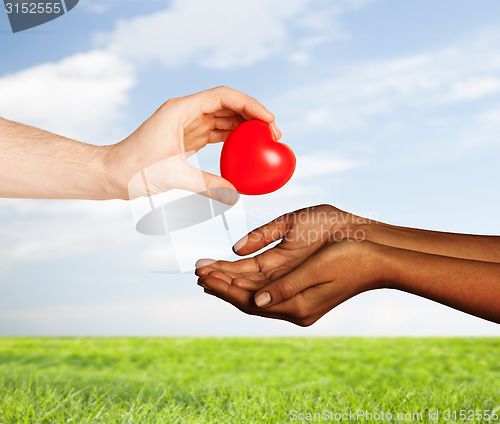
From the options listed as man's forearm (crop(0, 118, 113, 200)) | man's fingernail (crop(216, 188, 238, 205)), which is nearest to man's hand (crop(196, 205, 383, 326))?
man's fingernail (crop(216, 188, 238, 205))

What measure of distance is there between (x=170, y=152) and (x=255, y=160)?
15.2 inches

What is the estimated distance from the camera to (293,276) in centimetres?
207

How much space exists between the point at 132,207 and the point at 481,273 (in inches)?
62.9

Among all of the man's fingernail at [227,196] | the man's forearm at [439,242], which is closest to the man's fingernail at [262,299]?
the man's fingernail at [227,196]

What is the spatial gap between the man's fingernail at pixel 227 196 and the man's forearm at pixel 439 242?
2.75ft

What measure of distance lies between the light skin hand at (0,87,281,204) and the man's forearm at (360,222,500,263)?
818mm

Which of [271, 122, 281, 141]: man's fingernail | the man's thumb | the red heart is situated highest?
[271, 122, 281, 141]: man's fingernail

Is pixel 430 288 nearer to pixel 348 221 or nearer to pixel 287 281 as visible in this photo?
pixel 287 281

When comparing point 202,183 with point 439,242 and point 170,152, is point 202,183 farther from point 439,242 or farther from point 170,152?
Answer: point 439,242

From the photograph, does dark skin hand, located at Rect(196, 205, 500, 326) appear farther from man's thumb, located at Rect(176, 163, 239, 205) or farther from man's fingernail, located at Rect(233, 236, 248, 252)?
man's thumb, located at Rect(176, 163, 239, 205)

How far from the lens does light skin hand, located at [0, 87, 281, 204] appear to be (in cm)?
229

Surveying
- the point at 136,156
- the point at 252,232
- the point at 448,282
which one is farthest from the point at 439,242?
the point at 136,156

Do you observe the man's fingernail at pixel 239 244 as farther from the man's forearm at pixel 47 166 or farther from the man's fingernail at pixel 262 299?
the man's forearm at pixel 47 166

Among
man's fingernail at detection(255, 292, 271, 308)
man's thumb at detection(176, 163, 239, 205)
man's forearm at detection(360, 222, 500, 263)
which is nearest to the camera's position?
man's fingernail at detection(255, 292, 271, 308)
